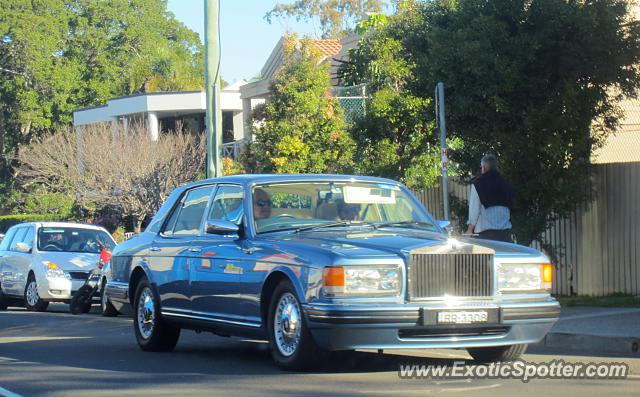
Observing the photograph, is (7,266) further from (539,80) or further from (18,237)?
(539,80)

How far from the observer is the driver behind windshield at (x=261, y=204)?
32.3 ft

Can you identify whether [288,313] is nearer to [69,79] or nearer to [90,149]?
[90,149]

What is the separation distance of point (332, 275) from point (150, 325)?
3441 millimetres

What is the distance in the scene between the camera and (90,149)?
3728 centimetres

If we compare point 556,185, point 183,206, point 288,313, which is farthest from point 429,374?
point 556,185

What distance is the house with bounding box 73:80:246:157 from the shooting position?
131ft

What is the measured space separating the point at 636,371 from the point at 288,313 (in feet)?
9.59

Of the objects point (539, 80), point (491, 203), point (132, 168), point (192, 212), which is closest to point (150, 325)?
point (192, 212)

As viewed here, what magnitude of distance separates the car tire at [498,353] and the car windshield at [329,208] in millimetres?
1165

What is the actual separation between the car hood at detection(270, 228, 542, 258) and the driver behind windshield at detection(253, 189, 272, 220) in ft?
1.32

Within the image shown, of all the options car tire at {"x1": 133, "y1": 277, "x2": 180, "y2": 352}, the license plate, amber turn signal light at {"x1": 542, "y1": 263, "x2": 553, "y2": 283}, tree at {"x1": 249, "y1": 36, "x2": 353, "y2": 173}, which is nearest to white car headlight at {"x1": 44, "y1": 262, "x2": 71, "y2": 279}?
tree at {"x1": 249, "y1": 36, "x2": 353, "y2": 173}

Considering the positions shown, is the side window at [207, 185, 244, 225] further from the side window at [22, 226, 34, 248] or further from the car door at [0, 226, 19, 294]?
the car door at [0, 226, 19, 294]

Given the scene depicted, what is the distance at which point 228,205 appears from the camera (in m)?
10.4

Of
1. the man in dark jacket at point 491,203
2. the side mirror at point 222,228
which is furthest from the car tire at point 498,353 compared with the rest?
the man in dark jacket at point 491,203
